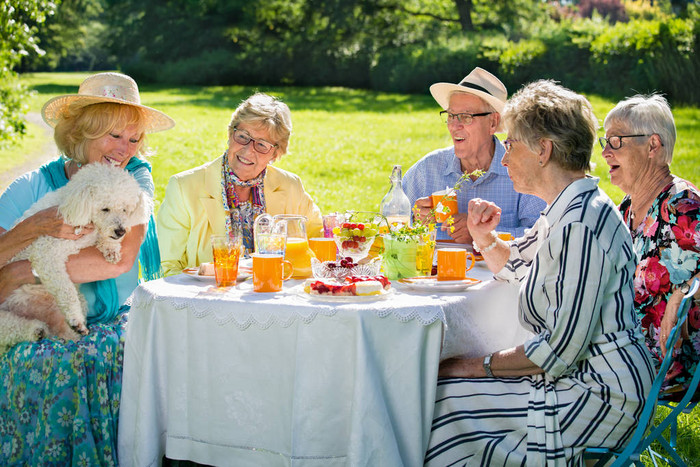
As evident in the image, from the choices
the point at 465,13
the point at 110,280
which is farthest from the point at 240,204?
the point at 465,13

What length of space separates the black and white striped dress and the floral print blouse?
0.71 meters

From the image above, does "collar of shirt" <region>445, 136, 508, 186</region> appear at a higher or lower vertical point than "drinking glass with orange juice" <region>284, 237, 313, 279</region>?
higher

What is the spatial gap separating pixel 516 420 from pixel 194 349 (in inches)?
48.3

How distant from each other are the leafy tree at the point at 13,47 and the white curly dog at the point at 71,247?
27.2ft

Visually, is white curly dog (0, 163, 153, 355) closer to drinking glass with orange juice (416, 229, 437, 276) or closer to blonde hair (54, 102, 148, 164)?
blonde hair (54, 102, 148, 164)

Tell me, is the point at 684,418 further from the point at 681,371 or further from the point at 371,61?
the point at 371,61

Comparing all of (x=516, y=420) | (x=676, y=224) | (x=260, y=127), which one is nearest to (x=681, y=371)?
(x=676, y=224)

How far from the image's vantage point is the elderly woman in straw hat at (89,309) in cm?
317

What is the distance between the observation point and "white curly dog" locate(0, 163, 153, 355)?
3.29 metres

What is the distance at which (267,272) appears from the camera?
9.35 ft

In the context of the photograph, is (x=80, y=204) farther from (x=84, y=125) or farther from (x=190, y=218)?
(x=190, y=218)

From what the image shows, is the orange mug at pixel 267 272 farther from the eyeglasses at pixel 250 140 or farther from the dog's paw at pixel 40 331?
the eyeglasses at pixel 250 140

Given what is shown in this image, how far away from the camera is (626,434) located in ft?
8.91

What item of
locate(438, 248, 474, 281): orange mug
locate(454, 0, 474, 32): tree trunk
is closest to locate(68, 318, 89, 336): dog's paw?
locate(438, 248, 474, 281): orange mug
